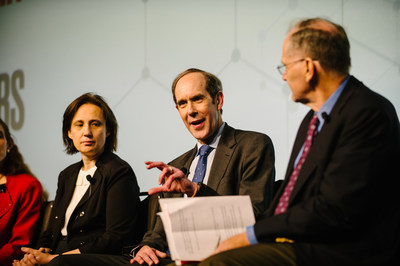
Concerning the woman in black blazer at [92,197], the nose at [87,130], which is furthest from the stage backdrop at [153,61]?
the nose at [87,130]

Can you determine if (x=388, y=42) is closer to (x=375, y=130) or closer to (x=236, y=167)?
(x=236, y=167)

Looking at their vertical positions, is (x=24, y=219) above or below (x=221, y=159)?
below

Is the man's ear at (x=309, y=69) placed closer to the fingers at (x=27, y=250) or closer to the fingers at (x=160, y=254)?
the fingers at (x=160, y=254)

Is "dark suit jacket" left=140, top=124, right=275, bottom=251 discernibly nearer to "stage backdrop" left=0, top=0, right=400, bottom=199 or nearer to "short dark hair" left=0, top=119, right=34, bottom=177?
"stage backdrop" left=0, top=0, right=400, bottom=199

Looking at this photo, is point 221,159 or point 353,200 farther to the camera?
point 221,159

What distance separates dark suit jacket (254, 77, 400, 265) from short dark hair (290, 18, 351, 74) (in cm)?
19

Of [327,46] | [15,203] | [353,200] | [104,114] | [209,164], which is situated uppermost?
[327,46]

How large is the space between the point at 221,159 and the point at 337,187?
1.04 m

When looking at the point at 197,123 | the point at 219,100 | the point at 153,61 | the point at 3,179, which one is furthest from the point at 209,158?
the point at 3,179

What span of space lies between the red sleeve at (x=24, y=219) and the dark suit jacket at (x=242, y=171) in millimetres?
1067

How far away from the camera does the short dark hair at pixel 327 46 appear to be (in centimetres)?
183

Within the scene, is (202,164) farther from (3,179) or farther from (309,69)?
(3,179)

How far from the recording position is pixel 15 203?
3.29 m

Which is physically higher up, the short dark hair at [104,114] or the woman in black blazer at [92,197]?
the short dark hair at [104,114]
